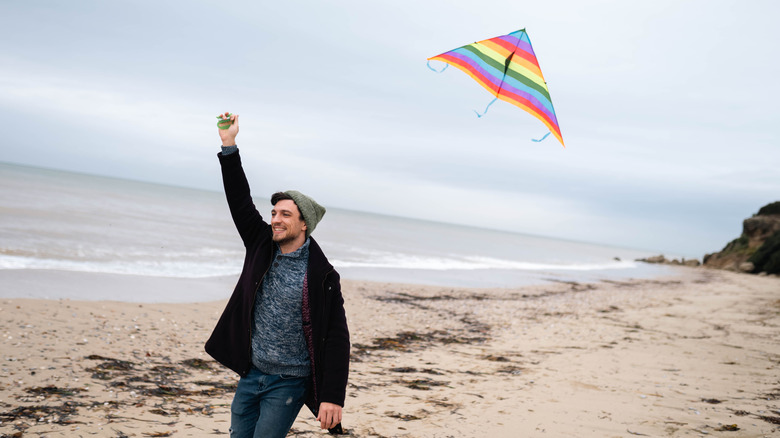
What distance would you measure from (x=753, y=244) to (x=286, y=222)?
198 ft

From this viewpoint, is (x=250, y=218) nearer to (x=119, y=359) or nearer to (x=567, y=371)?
(x=119, y=359)

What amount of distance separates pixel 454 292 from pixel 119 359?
12815mm

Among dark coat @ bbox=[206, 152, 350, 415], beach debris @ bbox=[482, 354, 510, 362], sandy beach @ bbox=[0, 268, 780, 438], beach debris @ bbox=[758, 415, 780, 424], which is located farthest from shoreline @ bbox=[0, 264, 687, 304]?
beach debris @ bbox=[758, 415, 780, 424]

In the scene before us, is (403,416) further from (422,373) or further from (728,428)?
(728,428)

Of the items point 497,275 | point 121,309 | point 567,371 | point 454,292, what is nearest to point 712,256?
point 497,275

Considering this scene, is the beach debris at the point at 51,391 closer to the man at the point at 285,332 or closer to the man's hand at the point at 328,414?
the man at the point at 285,332

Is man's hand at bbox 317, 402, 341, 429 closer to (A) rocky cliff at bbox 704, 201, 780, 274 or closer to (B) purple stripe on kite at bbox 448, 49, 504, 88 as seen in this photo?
(B) purple stripe on kite at bbox 448, 49, 504, 88

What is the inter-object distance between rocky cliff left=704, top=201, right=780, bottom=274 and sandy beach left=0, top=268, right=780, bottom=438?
36373 millimetres

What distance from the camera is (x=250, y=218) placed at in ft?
10.5

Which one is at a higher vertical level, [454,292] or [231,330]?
[231,330]

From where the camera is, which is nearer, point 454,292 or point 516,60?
point 516,60

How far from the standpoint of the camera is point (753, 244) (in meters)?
50.4

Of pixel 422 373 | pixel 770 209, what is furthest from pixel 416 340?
pixel 770 209

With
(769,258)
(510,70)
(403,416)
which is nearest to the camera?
(510,70)
